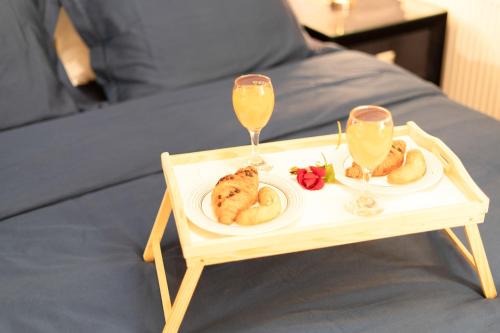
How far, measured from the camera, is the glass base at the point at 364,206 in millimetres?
1161

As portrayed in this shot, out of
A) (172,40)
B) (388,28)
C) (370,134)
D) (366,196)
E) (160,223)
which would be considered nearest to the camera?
(370,134)

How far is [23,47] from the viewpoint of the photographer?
77.9 inches

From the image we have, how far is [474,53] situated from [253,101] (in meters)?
1.66

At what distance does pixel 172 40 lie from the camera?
2.09m

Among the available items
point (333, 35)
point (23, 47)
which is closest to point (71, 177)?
point (23, 47)

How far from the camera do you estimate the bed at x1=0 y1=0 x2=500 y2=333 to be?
4.02ft

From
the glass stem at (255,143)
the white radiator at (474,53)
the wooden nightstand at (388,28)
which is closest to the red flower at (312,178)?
the glass stem at (255,143)

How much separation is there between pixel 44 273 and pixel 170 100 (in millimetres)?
761

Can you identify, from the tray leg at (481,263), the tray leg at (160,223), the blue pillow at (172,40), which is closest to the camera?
the tray leg at (481,263)

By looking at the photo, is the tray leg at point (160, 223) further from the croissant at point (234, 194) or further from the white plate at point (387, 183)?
the white plate at point (387, 183)

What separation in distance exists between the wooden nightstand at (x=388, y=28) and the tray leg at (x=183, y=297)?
1.63m

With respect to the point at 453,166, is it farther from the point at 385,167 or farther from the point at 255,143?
the point at 255,143

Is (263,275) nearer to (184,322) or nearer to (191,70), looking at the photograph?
(184,322)

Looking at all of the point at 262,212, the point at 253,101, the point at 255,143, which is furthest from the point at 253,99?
the point at 262,212
